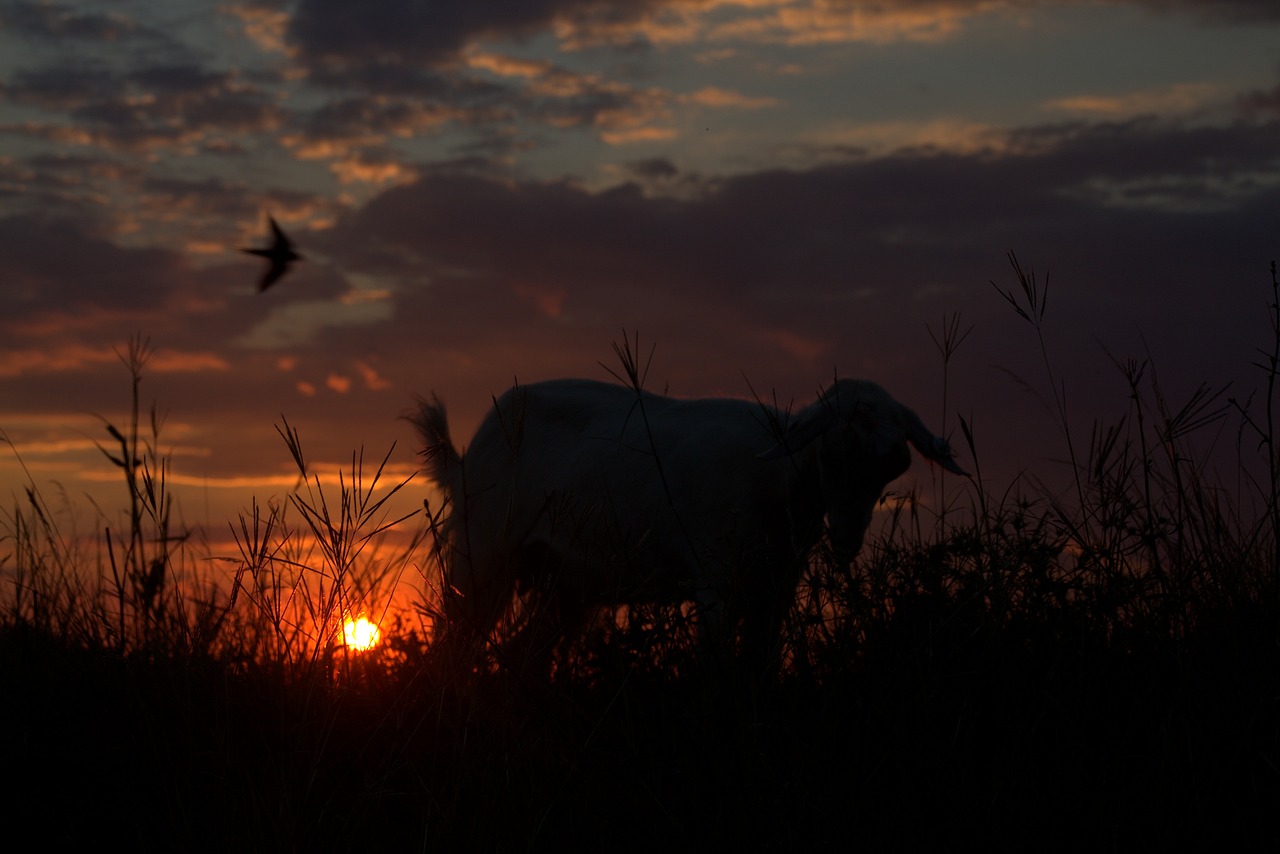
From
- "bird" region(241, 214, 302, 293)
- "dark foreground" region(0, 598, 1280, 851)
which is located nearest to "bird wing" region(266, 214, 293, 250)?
"bird" region(241, 214, 302, 293)

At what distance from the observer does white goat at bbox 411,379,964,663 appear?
3.23m

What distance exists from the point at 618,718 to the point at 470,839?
610 millimetres

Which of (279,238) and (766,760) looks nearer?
(766,760)

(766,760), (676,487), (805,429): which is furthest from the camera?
(676,487)

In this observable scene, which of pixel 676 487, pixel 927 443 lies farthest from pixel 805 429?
pixel 676 487

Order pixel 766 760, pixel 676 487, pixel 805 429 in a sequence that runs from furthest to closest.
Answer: pixel 676 487, pixel 805 429, pixel 766 760

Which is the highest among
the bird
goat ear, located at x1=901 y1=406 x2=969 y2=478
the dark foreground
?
the bird

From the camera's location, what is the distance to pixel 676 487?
505 cm

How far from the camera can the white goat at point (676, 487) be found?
3.23m

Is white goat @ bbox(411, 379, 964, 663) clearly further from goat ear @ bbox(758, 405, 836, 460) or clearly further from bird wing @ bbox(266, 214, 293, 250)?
bird wing @ bbox(266, 214, 293, 250)

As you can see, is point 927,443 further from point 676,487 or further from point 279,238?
point 279,238

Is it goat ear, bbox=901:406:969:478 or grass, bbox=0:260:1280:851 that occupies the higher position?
→ goat ear, bbox=901:406:969:478

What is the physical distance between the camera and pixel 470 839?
2322mm

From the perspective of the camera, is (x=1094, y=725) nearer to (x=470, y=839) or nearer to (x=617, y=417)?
(x=470, y=839)
